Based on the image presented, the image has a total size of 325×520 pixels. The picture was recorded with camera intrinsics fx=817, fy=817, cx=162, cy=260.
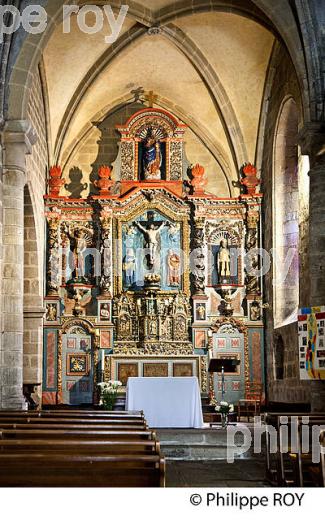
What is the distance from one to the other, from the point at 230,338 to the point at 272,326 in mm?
1146

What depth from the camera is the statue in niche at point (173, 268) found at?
64.8 ft

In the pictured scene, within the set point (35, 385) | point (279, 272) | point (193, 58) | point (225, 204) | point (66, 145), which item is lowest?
point (35, 385)

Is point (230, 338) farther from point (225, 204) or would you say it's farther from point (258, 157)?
point (258, 157)

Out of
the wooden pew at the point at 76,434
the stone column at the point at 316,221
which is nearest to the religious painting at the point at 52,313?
the stone column at the point at 316,221

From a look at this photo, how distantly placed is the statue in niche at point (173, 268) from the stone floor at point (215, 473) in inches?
305

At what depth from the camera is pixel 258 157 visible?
20188 mm

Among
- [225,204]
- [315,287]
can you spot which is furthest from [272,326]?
[315,287]

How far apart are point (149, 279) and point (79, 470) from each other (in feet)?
47.1

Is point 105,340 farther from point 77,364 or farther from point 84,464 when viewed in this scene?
point 84,464


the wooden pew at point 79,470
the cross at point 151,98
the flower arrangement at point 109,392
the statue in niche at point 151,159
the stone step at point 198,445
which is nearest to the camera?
the wooden pew at point 79,470

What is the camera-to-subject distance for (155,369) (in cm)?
1911

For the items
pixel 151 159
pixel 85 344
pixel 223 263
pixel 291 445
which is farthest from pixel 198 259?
pixel 291 445

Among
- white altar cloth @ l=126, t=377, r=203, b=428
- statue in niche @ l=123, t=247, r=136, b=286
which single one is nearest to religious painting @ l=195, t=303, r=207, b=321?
statue in niche @ l=123, t=247, r=136, b=286

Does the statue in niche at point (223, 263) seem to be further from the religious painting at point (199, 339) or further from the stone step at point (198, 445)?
the stone step at point (198, 445)
